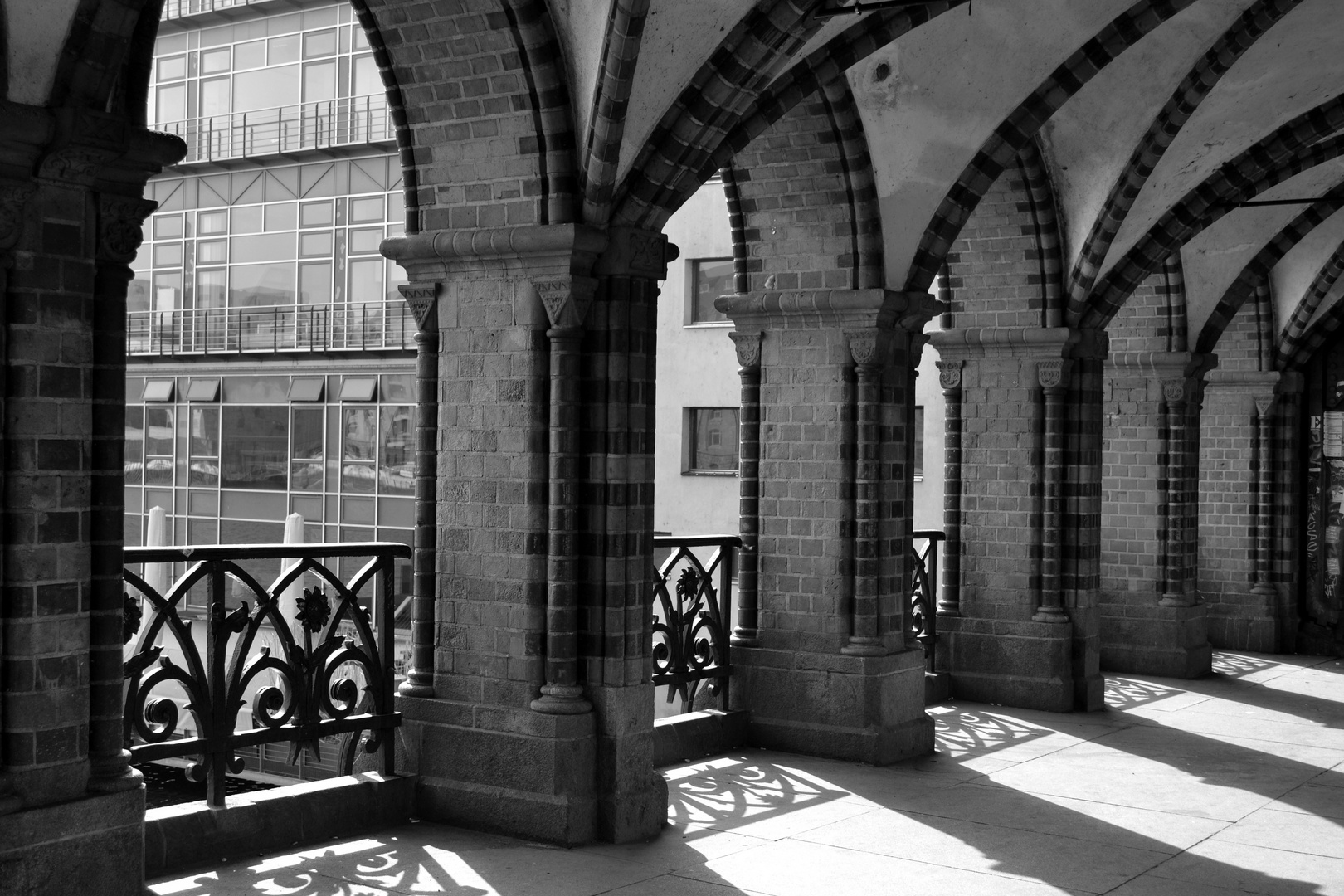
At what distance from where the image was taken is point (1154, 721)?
32.6ft

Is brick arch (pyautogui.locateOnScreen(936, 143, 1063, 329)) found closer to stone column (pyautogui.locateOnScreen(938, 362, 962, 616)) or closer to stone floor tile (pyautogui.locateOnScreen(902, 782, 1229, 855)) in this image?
stone column (pyautogui.locateOnScreen(938, 362, 962, 616))

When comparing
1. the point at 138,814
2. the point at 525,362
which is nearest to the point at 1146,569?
the point at 525,362

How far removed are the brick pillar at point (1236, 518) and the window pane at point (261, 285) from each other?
44.5 feet

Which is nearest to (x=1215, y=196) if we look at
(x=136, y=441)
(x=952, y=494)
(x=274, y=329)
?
(x=952, y=494)

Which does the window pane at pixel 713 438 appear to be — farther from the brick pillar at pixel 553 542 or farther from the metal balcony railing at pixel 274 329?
the brick pillar at pixel 553 542

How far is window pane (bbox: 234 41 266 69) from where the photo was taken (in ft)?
74.5

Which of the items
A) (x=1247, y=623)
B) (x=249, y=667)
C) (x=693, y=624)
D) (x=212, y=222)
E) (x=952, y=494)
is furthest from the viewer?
(x=212, y=222)

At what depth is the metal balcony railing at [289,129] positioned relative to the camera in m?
21.6

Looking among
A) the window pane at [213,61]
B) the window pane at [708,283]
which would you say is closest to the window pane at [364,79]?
the window pane at [213,61]

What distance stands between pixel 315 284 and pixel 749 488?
15.3 metres

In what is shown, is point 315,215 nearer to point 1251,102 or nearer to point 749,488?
point 1251,102

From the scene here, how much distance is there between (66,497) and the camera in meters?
4.52

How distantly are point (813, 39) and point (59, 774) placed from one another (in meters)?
4.70

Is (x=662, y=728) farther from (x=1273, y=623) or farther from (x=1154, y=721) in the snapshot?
(x=1273, y=623)
